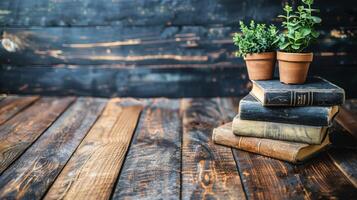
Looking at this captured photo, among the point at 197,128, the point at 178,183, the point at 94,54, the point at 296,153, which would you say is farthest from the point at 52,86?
the point at 296,153

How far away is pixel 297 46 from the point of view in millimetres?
1330

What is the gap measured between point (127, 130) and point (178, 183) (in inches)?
20.5

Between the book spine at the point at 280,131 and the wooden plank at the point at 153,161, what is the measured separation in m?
0.24

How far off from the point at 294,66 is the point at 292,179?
0.42 m

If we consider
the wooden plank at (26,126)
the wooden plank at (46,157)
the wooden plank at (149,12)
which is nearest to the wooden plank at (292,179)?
the wooden plank at (46,157)

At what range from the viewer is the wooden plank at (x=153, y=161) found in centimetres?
106

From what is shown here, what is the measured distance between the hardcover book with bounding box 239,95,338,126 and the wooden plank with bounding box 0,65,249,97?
28.5 inches

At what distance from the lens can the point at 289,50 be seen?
137cm

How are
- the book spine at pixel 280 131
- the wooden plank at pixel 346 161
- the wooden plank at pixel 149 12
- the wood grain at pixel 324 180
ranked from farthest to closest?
the wooden plank at pixel 149 12 < the book spine at pixel 280 131 < the wooden plank at pixel 346 161 < the wood grain at pixel 324 180

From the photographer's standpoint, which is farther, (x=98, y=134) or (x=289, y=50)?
(x=98, y=134)

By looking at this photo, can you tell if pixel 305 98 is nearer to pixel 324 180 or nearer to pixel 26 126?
pixel 324 180

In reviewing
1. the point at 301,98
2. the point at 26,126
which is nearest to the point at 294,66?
the point at 301,98

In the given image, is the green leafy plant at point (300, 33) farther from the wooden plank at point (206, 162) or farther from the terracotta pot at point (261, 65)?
the wooden plank at point (206, 162)

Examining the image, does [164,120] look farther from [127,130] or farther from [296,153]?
[296,153]
